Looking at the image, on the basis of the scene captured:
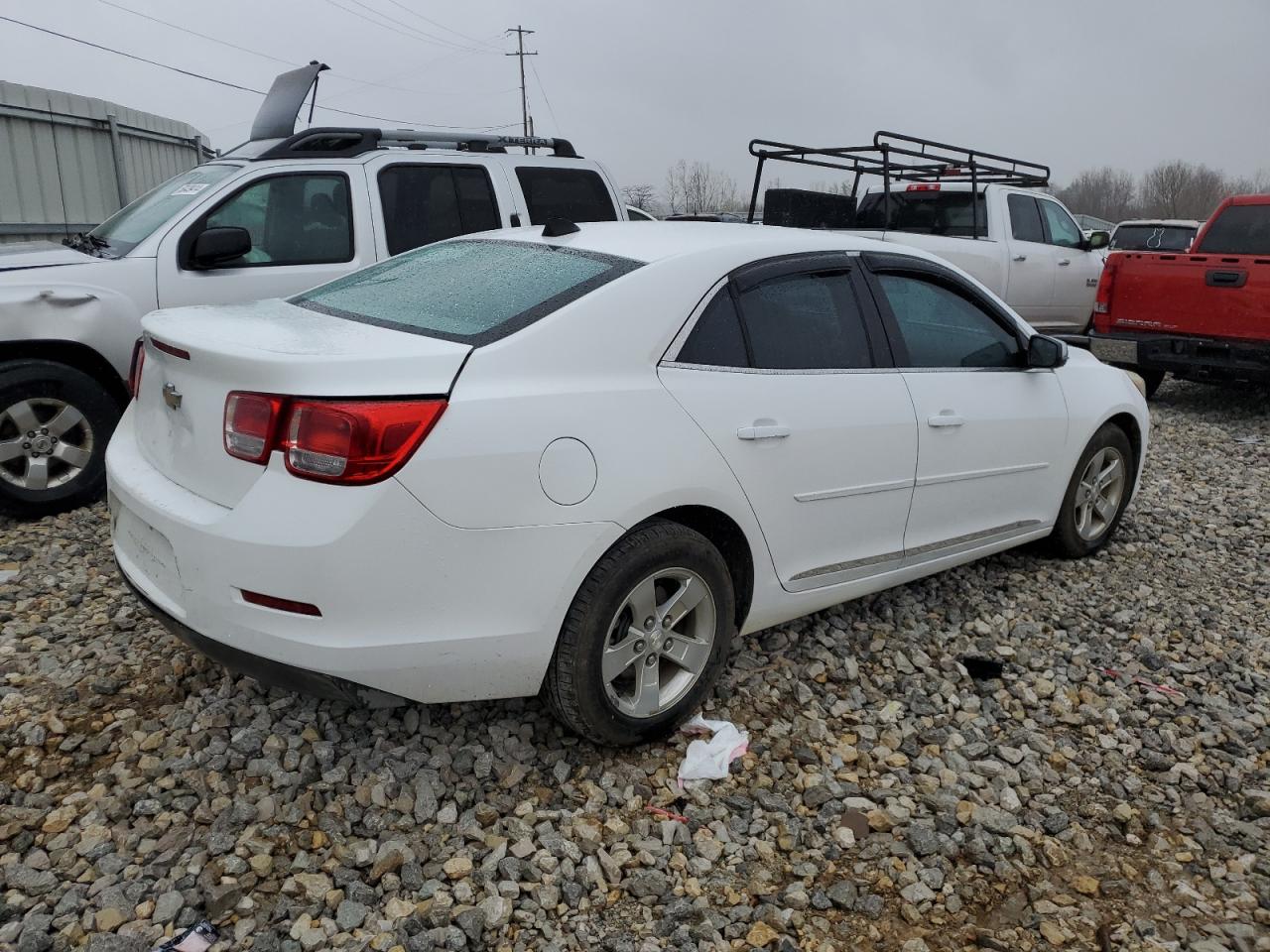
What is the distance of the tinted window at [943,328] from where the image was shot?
389cm

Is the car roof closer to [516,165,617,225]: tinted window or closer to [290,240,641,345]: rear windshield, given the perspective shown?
[290,240,641,345]: rear windshield

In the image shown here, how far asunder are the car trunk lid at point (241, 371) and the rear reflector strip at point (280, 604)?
0.27 m

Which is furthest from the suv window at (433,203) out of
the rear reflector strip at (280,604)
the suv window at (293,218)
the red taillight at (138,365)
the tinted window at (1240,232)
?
the tinted window at (1240,232)

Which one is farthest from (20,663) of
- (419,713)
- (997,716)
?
(997,716)

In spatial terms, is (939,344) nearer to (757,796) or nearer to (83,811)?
(757,796)

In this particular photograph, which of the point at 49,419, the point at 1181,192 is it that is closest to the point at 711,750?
the point at 49,419

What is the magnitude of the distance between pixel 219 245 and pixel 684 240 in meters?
3.01

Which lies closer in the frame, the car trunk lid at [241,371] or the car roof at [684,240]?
the car trunk lid at [241,371]

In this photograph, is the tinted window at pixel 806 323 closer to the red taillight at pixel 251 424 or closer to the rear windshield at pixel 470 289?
the rear windshield at pixel 470 289

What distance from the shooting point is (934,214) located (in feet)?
33.0

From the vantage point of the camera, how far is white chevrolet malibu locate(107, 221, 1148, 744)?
8.32 feet

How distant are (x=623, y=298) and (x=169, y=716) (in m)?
2.00

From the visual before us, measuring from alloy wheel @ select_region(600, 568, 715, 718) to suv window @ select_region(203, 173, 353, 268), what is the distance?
3.75 meters

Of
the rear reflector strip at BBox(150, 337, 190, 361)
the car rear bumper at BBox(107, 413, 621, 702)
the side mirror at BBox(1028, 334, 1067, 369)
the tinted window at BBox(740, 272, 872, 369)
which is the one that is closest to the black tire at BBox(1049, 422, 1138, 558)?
the side mirror at BBox(1028, 334, 1067, 369)
